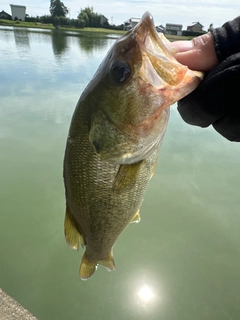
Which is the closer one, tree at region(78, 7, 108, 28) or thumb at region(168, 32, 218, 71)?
thumb at region(168, 32, 218, 71)

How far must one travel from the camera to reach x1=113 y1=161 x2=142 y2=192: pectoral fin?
4.42 ft

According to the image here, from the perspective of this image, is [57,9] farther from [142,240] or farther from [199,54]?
[199,54]

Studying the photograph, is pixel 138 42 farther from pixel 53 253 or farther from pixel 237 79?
pixel 53 253

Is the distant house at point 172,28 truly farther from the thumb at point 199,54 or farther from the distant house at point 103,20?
the thumb at point 199,54

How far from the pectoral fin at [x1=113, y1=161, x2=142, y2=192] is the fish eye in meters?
0.41

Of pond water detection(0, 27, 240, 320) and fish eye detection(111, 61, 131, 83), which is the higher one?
fish eye detection(111, 61, 131, 83)

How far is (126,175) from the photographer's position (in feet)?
4.45

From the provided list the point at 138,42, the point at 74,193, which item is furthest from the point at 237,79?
the point at 74,193

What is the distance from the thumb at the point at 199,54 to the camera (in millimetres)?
1147

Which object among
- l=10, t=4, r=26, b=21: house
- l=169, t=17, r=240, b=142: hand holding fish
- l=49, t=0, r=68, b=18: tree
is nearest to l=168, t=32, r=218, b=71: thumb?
l=169, t=17, r=240, b=142: hand holding fish

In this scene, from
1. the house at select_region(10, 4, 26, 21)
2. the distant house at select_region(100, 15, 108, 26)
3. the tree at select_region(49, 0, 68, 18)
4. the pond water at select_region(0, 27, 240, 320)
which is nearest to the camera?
the pond water at select_region(0, 27, 240, 320)

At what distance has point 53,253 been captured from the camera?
3.77 m

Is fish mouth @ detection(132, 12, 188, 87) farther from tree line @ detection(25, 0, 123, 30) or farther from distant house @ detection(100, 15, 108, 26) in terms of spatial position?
distant house @ detection(100, 15, 108, 26)

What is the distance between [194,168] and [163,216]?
1.73 meters
